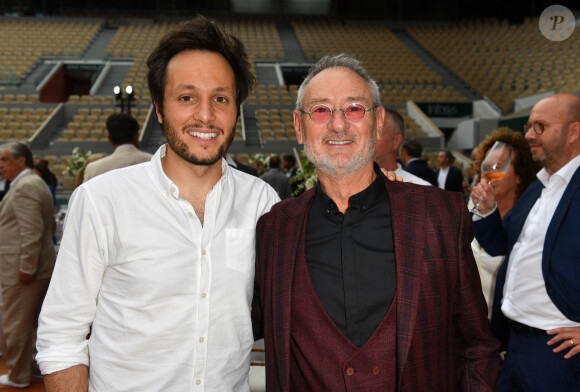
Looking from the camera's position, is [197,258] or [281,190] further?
[281,190]

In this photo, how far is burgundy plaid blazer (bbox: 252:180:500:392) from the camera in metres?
1.42

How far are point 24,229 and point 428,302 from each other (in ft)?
11.0

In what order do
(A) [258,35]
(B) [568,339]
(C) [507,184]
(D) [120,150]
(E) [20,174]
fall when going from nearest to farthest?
1. (B) [568,339]
2. (C) [507,184]
3. (D) [120,150]
4. (E) [20,174]
5. (A) [258,35]

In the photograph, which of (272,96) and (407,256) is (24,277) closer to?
(407,256)

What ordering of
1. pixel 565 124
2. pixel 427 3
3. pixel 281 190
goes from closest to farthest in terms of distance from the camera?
pixel 565 124
pixel 281 190
pixel 427 3

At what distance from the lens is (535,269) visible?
6.97ft

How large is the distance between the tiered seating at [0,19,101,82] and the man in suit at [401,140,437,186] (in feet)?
47.1

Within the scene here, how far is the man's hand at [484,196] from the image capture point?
2.11 metres

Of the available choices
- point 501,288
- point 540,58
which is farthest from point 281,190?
point 540,58

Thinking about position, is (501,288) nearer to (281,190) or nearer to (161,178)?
(161,178)

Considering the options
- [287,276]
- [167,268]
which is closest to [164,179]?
[167,268]

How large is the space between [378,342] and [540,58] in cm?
1722

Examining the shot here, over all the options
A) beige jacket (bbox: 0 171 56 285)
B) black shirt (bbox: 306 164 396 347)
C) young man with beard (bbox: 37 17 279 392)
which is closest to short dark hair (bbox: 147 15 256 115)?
young man with beard (bbox: 37 17 279 392)

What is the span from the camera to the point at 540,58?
51.6ft
